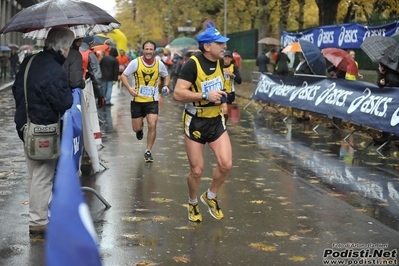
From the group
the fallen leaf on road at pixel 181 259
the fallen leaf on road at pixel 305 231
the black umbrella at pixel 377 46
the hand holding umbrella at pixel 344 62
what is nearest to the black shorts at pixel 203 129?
the fallen leaf on road at pixel 305 231

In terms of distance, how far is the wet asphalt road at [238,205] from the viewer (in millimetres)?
6676

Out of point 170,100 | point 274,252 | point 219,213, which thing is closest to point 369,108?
point 219,213

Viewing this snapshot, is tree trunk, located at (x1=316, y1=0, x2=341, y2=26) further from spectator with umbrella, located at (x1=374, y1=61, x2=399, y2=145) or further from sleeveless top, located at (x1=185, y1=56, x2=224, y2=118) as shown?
sleeveless top, located at (x1=185, y1=56, x2=224, y2=118)

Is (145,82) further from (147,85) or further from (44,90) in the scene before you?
(44,90)

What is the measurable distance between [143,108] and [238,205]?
155 inches

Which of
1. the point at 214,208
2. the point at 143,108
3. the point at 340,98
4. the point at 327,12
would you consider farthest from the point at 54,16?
the point at 327,12

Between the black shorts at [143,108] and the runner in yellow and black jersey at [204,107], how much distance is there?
4.39 m

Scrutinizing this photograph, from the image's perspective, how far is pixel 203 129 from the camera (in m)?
7.68

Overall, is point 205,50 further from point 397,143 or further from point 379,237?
point 397,143

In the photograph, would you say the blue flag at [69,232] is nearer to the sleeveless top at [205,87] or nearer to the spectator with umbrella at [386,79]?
the sleeveless top at [205,87]

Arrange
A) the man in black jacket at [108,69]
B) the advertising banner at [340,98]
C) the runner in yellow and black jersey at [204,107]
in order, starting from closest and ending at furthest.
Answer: the runner in yellow and black jersey at [204,107] < the advertising banner at [340,98] < the man in black jacket at [108,69]

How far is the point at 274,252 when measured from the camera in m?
6.63

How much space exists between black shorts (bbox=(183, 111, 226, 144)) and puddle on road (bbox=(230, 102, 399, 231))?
6.25ft

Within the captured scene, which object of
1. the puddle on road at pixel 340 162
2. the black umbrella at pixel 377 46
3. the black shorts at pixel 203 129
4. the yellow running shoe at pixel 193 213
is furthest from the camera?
the black umbrella at pixel 377 46
